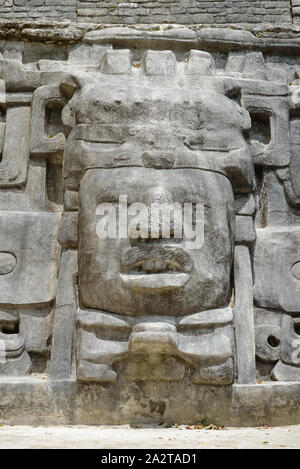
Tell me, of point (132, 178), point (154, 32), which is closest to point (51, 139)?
point (132, 178)

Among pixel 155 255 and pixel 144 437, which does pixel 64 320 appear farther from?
pixel 144 437

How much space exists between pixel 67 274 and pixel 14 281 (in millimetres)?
415

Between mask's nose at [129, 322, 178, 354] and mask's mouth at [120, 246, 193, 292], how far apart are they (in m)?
0.26

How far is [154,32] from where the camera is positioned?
545 cm

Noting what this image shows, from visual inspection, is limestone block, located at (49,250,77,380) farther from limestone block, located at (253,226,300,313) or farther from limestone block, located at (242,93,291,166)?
limestone block, located at (242,93,291,166)

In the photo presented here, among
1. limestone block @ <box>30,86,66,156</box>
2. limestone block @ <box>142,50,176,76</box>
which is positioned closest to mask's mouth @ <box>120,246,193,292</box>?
limestone block @ <box>30,86,66,156</box>

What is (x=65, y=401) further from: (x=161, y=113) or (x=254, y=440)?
(x=161, y=113)

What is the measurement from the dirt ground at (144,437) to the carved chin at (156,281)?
0.94 m

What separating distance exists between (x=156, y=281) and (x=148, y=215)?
47 centimetres

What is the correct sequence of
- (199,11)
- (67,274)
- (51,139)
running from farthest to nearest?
(199,11) < (51,139) < (67,274)

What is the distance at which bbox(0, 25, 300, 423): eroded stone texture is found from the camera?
4.29 metres

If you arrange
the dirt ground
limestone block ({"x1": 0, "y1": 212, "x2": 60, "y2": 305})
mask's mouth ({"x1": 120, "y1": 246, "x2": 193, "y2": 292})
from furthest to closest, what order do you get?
limestone block ({"x1": 0, "y1": 212, "x2": 60, "y2": 305}) → mask's mouth ({"x1": 120, "y1": 246, "x2": 193, "y2": 292}) → the dirt ground

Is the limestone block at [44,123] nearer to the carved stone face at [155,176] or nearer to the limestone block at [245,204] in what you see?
the carved stone face at [155,176]

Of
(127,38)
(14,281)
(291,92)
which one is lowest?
(14,281)
